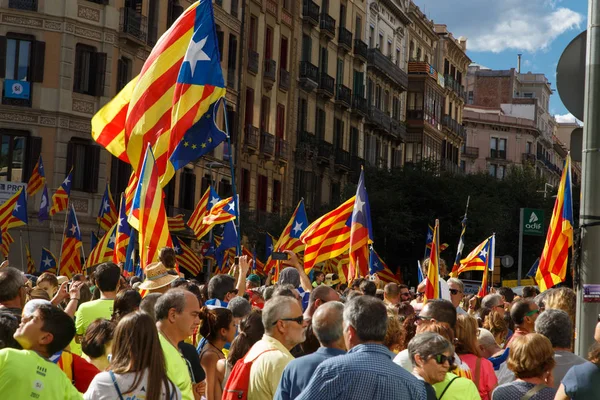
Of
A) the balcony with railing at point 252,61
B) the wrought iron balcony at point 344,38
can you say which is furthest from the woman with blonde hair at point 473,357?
the wrought iron balcony at point 344,38

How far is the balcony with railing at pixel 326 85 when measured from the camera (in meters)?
52.2

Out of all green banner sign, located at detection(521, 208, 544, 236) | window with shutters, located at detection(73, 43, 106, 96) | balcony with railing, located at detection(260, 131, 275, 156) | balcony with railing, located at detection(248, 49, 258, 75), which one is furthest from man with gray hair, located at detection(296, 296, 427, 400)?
balcony with railing, located at detection(260, 131, 275, 156)

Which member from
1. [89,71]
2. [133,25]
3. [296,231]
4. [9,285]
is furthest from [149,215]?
[133,25]

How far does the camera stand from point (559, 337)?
812 cm

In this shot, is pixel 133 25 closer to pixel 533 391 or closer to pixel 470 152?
pixel 533 391

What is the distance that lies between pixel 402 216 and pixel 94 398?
42417 millimetres

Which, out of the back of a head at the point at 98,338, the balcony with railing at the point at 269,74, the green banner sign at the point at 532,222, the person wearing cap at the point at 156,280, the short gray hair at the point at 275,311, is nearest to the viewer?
the back of a head at the point at 98,338

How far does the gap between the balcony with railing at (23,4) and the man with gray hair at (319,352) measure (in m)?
28.4

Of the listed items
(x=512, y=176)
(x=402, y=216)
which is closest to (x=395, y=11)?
(x=512, y=176)

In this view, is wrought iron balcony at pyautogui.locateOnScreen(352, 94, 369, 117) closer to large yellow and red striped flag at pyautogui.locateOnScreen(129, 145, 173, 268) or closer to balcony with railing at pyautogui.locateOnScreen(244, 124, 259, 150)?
balcony with railing at pyautogui.locateOnScreen(244, 124, 259, 150)

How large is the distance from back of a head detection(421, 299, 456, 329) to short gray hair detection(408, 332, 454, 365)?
62.1 inches

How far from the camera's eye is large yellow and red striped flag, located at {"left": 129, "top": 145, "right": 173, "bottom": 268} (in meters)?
12.5

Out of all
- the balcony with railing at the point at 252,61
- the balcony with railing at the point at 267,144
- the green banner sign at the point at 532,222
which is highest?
the balcony with railing at the point at 252,61

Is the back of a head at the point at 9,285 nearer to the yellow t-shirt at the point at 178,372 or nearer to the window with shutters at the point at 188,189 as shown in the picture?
the yellow t-shirt at the point at 178,372
